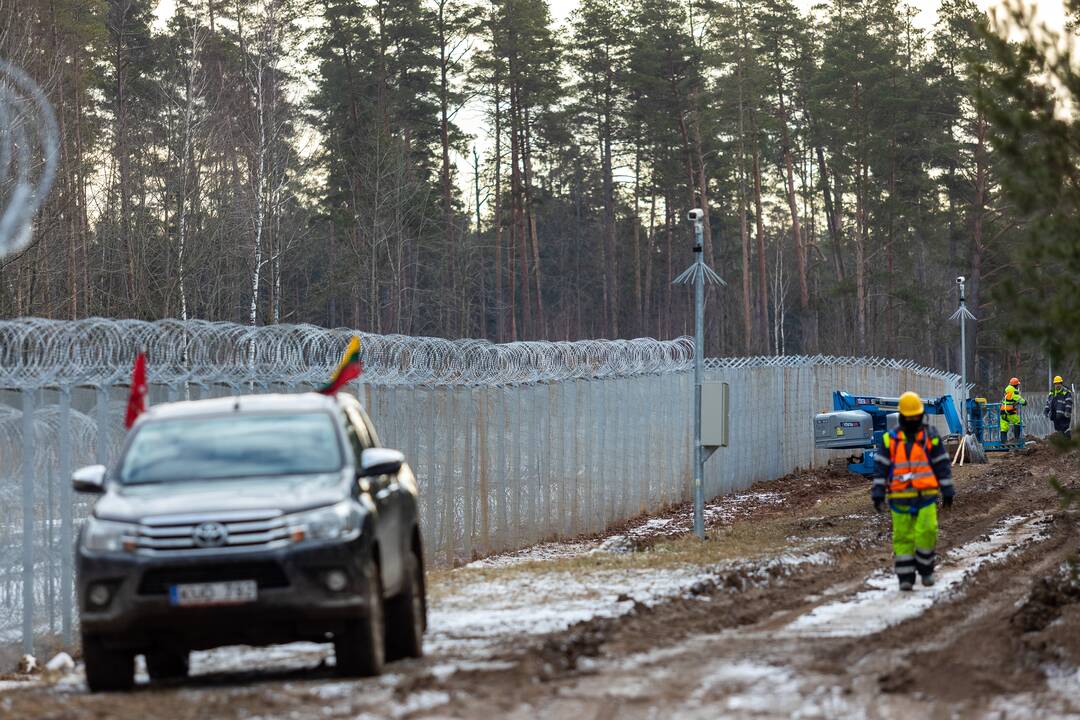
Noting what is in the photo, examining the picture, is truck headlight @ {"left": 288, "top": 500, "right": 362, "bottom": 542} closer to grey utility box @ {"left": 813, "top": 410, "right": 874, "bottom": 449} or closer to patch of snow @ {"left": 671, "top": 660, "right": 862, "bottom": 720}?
patch of snow @ {"left": 671, "top": 660, "right": 862, "bottom": 720}

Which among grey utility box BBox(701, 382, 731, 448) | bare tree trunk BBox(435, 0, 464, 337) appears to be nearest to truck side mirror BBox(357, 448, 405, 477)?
grey utility box BBox(701, 382, 731, 448)

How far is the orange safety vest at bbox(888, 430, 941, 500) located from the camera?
14.4m

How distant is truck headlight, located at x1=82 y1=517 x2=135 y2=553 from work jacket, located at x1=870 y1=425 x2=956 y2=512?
23.2 ft

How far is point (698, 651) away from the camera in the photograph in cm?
1039

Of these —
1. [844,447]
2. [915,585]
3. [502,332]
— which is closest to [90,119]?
[502,332]

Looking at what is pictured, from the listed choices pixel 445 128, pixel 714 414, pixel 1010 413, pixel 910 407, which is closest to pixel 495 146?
pixel 445 128

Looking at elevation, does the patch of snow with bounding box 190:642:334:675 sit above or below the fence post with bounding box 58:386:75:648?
below

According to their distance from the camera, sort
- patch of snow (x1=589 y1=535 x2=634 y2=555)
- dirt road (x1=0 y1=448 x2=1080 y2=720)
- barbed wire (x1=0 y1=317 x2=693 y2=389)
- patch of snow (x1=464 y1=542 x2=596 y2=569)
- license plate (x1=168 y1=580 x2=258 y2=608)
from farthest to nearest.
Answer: patch of snow (x1=589 y1=535 x2=634 y2=555) → patch of snow (x1=464 y1=542 x2=596 y2=569) → barbed wire (x1=0 y1=317 x2=693 y2=389) → license plate (x1=168 y1=580 x2=258 y2=608) → dirt road (x1=0 y1=448 x2=1080 y2=720)

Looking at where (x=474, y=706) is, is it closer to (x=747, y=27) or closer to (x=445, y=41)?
(x=445, y=41)

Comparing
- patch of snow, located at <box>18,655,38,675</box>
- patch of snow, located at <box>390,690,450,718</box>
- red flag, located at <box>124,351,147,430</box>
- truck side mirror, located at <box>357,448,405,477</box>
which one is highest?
red flag, located at <box>124,351,147,430</box>

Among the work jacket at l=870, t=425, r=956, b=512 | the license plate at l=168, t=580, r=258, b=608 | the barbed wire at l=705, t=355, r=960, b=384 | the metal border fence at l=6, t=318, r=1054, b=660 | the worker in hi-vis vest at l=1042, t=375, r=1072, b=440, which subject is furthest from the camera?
the worker in hi-vis vest at l=1042, t=375, r=1072, b=440

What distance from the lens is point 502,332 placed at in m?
64.2

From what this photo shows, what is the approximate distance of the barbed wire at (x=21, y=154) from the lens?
2625cm

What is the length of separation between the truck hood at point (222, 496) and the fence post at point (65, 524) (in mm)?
3983
